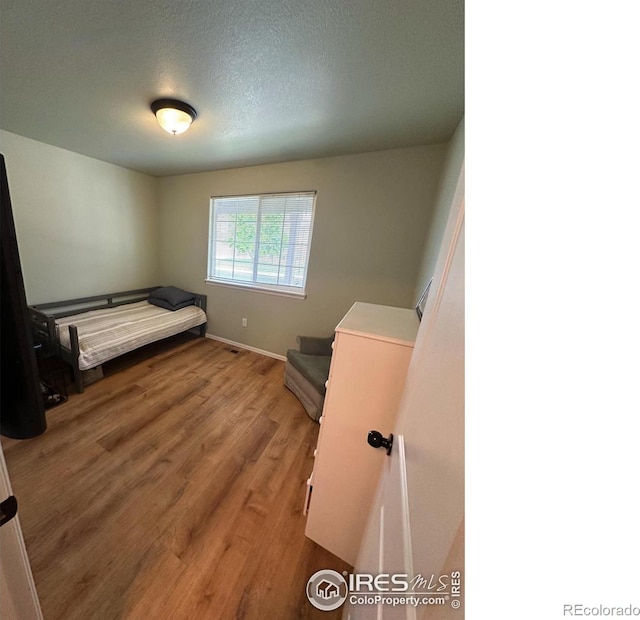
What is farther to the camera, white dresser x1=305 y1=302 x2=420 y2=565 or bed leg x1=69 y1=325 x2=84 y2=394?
bed leg x1=69 y1=325 x2=84 y2=394

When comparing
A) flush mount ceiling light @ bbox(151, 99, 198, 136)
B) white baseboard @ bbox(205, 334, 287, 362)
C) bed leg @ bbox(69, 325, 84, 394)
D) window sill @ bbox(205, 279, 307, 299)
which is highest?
flush mount ceiling light @ bbox(151, 99, 198, 136)

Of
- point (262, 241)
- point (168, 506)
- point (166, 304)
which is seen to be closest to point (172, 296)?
point (166, 304)

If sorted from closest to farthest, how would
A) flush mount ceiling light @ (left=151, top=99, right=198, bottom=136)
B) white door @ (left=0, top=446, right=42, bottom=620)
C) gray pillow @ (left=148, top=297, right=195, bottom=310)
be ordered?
1. white door @ (left=0, top=446, right=42, bottom=620)
2. flush mount ceiling light @ (left=151, top=99, right=198, bottom=136)
3. gray pillow @ (left=148, top=297, right=195, bottom=310)

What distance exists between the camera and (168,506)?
1.24m

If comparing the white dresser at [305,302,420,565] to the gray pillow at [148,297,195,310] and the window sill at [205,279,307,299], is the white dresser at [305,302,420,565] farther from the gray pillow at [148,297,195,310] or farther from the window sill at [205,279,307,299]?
the gray pillow at [148,297,195,310]

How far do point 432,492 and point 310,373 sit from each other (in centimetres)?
166

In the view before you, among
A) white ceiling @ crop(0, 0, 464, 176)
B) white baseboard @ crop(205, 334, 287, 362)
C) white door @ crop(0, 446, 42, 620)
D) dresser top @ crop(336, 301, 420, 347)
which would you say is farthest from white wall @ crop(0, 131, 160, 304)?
dresser top @ crop(336, 301, 420, 347)

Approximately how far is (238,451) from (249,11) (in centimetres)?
235

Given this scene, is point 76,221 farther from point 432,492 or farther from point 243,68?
point 432,492

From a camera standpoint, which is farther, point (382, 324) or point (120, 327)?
point (120, 327)

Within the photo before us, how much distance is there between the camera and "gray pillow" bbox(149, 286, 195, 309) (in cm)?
308

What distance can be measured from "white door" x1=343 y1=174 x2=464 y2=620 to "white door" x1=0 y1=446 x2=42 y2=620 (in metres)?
0.80

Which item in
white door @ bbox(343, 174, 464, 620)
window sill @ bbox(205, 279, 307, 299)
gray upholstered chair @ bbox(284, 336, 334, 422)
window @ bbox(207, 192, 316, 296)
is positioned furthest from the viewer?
window sill @ bbox(205, 279, 307, 299)
